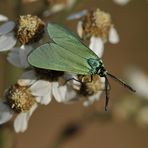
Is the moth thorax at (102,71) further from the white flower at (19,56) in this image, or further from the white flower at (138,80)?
the white flower at (138,80)

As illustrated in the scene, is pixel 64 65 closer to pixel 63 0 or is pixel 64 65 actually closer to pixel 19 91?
pixel 19 91

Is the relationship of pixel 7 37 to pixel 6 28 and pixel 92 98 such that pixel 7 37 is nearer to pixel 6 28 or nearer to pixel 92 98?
pixel 6 28

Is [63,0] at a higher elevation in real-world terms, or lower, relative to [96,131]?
higher

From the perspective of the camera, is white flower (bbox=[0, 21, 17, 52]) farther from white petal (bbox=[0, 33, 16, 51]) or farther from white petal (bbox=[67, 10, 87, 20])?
white petal (bbox=[67, 10, 87, 20])

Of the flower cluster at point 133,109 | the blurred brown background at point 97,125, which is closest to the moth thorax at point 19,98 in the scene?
the flower cluster at point 133,109

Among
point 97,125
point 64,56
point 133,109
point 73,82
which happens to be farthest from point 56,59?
point 97,125

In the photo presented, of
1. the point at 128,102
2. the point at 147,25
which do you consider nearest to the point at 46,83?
the point at 128,102

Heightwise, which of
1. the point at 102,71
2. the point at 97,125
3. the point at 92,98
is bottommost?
the point at 97,125
